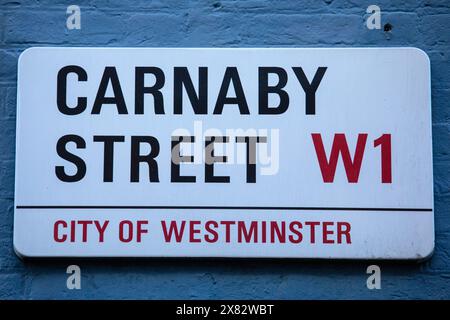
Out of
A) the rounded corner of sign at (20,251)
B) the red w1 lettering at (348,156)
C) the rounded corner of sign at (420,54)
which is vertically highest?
the rounded corner of sign at (420,54)

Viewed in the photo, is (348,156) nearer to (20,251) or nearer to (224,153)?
(224,153)

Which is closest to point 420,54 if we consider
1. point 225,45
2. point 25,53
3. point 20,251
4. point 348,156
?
point 348,156

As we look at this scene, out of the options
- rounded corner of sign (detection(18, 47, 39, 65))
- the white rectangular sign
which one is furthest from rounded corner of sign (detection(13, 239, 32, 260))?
rounded corner of sign (detection(18, 47, 39, 65))

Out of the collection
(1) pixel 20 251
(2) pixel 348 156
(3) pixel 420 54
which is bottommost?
(1) pixel 20 251

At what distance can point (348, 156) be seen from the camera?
2.59 metres

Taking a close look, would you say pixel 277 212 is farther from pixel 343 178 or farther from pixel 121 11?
pixel 121 11

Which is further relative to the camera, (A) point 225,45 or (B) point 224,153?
(A) point 225,45

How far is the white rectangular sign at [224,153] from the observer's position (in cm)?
254

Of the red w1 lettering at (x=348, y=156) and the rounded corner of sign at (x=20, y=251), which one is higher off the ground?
the red w1 lettering at (x=348, y=156)

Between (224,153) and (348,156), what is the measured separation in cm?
47

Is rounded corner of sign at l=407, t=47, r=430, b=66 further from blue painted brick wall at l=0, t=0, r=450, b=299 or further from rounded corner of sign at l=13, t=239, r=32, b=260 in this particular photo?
rounded corner of sign at l=13, t=239, r=32, b=260

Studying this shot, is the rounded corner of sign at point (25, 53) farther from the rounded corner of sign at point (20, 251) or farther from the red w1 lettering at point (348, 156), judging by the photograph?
the red w1 lettering at point (348, 156)

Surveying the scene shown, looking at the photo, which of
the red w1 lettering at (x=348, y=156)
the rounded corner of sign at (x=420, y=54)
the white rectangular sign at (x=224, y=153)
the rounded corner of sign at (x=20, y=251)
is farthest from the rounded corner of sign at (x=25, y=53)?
the rounded corner of sign at (x=420, y=54)

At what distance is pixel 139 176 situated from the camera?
2572mm
